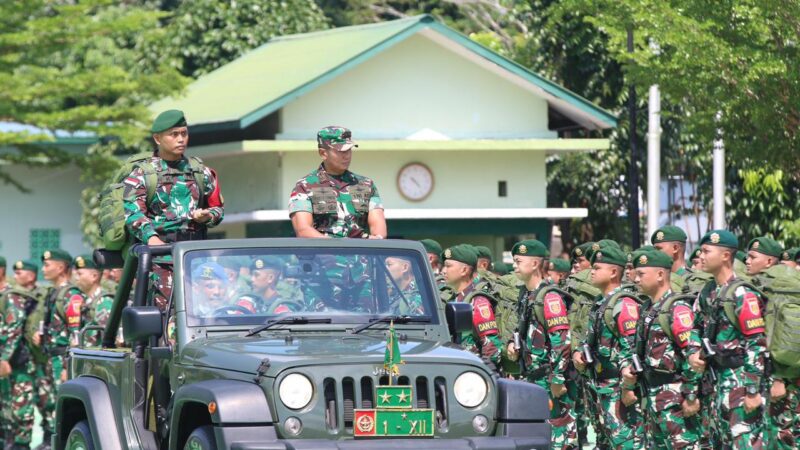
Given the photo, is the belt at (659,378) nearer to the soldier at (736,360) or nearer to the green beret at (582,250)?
the soldier at (736,360)

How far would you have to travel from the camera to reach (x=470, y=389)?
8836mm

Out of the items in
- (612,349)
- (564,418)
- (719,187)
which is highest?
(719,187)

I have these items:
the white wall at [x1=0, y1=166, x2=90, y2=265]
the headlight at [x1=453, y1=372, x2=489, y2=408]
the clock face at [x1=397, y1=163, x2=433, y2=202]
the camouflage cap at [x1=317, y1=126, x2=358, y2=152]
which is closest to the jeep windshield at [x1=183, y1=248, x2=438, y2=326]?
the headlight at [x1=453, y1=372, x2=489, y2=408]

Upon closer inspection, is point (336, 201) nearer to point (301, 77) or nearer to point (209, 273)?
point (209, 273)

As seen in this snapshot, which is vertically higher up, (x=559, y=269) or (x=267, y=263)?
(x=267, y=263)

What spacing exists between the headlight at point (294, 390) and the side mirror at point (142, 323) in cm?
107

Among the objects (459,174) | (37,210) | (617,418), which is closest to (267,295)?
(617,418)

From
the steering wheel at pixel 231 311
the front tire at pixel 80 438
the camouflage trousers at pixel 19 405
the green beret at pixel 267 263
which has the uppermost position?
the green beret at pixel 267 263

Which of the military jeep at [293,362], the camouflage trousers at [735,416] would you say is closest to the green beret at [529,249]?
the camouflage trousers at [735,416]

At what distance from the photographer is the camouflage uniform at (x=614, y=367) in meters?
13.0

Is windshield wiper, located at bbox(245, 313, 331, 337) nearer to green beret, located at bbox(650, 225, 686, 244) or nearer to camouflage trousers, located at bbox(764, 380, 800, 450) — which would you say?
camouflage trousers, located at bbox(764, 380, 800, 450)

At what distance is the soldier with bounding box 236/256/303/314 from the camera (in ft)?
31.6

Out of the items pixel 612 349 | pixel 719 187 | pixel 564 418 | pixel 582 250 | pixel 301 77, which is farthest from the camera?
pixel 301 77

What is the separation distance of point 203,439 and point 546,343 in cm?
594
